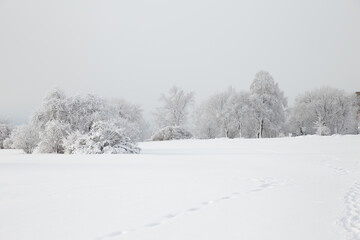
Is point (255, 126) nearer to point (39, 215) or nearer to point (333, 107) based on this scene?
point (333, 107)

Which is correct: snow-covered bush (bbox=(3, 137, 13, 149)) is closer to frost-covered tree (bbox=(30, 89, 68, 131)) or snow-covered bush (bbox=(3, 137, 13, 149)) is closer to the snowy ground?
frost-covered tree (bbox=(30, 89, 68, 131))

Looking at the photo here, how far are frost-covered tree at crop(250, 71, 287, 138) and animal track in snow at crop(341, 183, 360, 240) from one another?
102ft

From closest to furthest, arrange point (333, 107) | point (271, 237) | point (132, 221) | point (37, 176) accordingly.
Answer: point (271, 237), point (132, 221), point (37, 176), point (333, 107)

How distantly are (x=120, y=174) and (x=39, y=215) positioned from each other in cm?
345

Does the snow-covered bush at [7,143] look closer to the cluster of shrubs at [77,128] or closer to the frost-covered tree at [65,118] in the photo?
the cluster of shrubs at [77,128]

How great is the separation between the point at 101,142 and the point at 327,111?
3657 cm

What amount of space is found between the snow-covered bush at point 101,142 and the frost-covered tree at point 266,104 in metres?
24.5

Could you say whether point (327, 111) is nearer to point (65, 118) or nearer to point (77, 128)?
point (77, 128)

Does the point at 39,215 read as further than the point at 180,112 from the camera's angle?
No

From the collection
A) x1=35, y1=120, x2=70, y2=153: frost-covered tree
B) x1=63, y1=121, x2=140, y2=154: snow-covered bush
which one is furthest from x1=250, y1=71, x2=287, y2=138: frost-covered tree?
x1=35, y1=120, x2=70, y2=153: frost-covered tree

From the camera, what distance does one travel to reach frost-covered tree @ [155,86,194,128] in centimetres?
3994

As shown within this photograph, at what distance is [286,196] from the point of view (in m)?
4.89

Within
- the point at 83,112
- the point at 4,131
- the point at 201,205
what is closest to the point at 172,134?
the point at 83,112

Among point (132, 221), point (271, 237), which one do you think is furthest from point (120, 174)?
point (271, 237)
